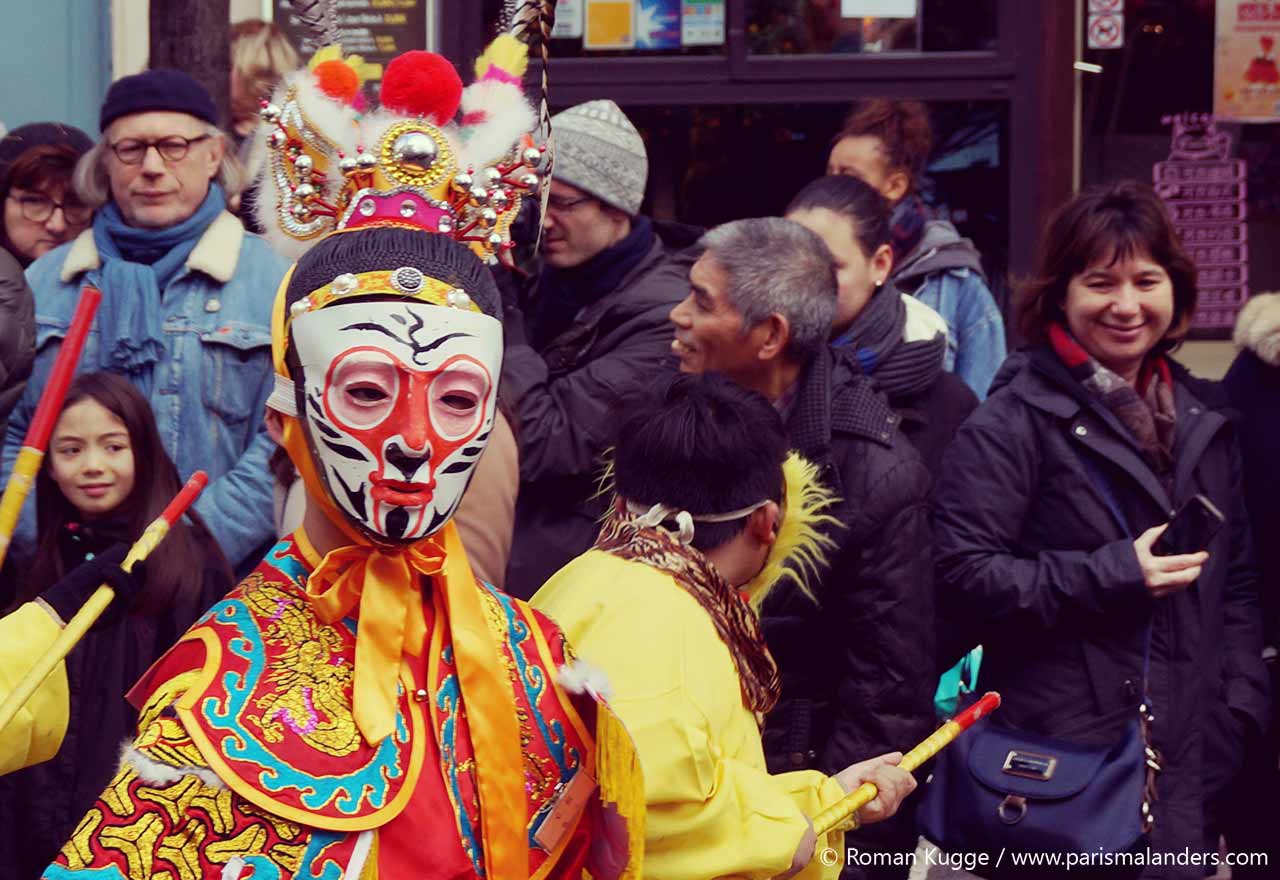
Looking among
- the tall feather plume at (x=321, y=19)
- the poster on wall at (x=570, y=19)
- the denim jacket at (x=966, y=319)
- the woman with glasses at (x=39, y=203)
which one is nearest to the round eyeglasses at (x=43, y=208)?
the woman with glasses at (x=39, y=203)

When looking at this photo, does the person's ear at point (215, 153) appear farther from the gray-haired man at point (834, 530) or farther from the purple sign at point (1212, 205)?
the purple sign at point (1212, 205)

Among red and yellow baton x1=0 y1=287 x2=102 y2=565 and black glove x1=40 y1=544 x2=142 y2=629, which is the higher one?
red and yellow baton x1=0 y1=287 x2=102 y2=565

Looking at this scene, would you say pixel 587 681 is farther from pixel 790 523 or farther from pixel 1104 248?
pixel 1104 248

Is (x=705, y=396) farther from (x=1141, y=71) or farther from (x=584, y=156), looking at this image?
(x=1141, y=71)

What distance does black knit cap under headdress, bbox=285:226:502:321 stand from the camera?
8.61ft

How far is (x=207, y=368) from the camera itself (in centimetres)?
464

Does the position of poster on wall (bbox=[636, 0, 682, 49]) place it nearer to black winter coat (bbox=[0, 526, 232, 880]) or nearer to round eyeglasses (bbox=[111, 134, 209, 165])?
round eyeglasses (bbox=[111, 134, 209, 165])

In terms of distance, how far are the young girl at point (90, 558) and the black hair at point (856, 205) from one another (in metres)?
1.69

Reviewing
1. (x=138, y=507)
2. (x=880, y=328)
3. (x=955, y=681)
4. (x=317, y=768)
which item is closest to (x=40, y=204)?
(x=138, y=507)

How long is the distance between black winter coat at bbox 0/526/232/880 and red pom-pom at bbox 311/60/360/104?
1626 mm

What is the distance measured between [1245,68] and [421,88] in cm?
534

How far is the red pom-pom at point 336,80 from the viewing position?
2.79 metres

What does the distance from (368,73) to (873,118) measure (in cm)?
321

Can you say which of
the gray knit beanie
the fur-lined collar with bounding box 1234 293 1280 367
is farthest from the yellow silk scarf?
the fur-lined collar with bounding box 1234 293 1280 367
